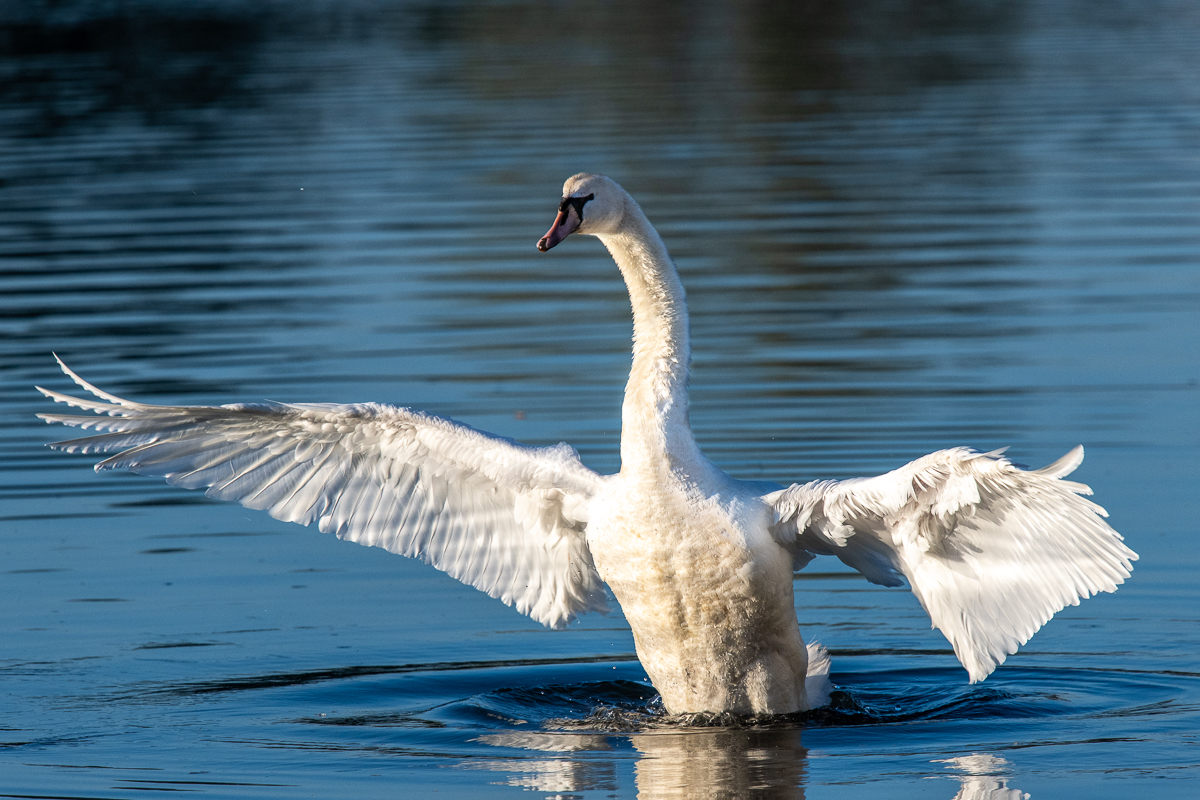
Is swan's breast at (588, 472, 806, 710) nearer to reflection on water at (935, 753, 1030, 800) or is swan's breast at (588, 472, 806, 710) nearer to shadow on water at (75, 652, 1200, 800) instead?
shadow on water at (75, 652, 1200, 800)

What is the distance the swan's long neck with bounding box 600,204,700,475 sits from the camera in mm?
8188

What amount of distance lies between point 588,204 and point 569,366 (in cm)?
684

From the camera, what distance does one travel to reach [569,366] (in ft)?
49.3

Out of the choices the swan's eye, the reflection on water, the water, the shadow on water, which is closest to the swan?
the swan's eye

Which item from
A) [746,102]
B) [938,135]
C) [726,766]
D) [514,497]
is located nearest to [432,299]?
[514,497]

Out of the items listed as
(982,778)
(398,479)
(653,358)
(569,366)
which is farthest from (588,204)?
(569,366)

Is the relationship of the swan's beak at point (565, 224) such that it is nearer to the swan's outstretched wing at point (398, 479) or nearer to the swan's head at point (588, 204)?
the swan's head at point (588, 204)

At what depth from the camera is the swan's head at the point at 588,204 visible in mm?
8219

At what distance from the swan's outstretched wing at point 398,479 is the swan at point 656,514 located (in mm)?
11

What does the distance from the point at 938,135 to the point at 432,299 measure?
1283cm

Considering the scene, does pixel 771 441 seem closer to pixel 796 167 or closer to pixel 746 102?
pixel 796 167

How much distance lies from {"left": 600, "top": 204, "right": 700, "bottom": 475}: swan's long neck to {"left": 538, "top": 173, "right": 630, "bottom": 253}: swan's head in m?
0.13

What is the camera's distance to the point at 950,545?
26.1ft

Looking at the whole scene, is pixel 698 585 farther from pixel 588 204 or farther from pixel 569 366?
pixel 569 366
